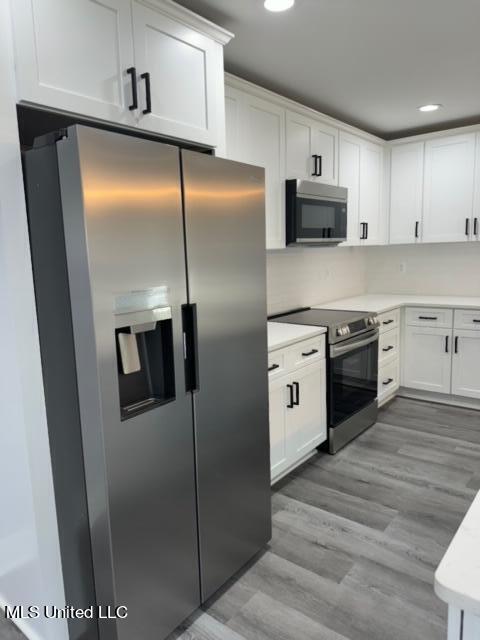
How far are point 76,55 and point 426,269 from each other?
401 centimetres

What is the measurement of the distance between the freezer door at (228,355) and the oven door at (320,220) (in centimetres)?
116

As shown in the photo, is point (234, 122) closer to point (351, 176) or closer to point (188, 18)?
point (188, 18)

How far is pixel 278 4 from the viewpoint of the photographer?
1.95 m

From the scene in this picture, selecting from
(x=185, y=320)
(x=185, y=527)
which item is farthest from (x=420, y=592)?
(x=185, y=320)

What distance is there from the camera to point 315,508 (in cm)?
259

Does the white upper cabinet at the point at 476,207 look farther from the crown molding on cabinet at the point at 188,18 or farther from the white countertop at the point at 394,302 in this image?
the crown molding on cabinet at the point at 188,18

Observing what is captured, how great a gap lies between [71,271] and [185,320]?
461 millimetres

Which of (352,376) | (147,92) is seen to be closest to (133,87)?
(147,92)

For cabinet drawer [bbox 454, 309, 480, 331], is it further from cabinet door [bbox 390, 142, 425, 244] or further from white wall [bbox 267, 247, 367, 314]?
white wall [bbox 267, 247, 367, 314]

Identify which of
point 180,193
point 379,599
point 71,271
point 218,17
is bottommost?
point 379,599

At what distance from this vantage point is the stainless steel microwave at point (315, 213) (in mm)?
3035

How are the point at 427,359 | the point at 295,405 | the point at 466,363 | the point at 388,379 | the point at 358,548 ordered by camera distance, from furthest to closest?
the point at 427,359
the point at 388,379
the point at 466,363
the point at 295,405
the point at 358,548

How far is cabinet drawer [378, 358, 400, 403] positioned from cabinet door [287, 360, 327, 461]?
99 cm

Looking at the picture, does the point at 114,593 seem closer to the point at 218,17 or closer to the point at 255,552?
the point at 255,552
